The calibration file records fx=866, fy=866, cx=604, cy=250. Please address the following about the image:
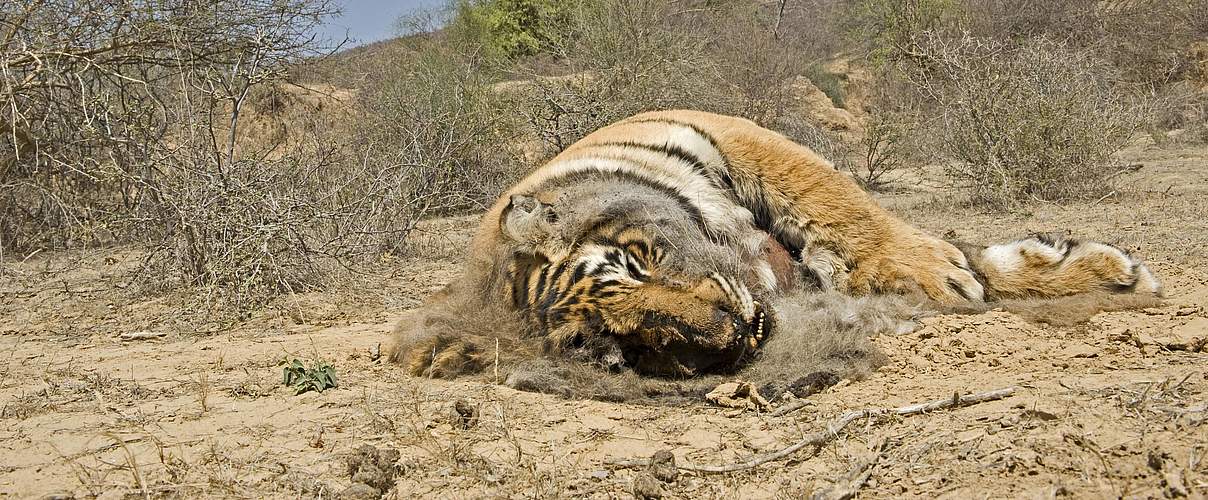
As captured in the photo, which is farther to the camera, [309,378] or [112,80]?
[112,80]

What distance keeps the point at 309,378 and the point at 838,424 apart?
7.12 ft

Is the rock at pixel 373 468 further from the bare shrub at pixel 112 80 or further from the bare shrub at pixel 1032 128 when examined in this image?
the bare shrub at pixel 1032 128

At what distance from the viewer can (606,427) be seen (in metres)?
2.90

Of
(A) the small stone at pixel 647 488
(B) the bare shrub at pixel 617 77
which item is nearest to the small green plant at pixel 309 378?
(A) the small stone at pixel 647 488

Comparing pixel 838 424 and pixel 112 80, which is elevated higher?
pixel 112 80

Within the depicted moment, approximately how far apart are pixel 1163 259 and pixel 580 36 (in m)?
10.00

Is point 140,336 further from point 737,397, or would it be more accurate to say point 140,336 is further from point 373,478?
point 737,397

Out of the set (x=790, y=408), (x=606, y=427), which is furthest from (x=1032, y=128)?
(x=606, y=427)

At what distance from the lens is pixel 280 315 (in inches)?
213

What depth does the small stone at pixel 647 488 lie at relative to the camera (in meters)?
2.27

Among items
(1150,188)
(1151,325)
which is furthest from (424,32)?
(1151,325)

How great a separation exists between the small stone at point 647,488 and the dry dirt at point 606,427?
0.5 inches

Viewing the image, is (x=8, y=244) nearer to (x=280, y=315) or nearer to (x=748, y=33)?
(x=280, y=315)

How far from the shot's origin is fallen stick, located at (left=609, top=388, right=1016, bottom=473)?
94.7 inches
